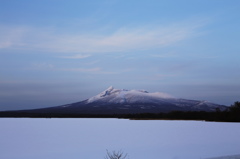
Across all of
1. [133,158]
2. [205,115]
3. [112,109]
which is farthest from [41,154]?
[112,109]

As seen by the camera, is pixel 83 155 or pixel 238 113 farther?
pixel 238 113

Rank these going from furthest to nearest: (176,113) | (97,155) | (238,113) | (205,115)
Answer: (176,113)
(205,115)
(238,113)
(97,155)

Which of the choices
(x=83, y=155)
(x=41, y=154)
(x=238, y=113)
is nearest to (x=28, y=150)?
(x=41, y=154)

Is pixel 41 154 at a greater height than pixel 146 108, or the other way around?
pixel 146 108

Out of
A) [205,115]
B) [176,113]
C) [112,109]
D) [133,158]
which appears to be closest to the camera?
[133,158]

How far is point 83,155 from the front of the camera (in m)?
22.4

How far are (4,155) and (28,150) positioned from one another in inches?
109

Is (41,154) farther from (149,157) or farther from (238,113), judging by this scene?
(238,113)

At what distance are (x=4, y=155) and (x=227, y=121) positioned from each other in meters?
52.1

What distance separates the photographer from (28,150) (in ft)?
84.0

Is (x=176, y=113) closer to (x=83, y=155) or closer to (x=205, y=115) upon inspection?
(x=205, y=115)

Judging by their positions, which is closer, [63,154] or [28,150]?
[63,154]

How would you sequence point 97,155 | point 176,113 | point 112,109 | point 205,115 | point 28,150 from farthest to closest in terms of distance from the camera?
point 112,109 < point 176,113 < point 205,115 < point 28,150 < point 97,155

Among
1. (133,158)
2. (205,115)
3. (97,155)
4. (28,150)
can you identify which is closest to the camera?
(133,158)
